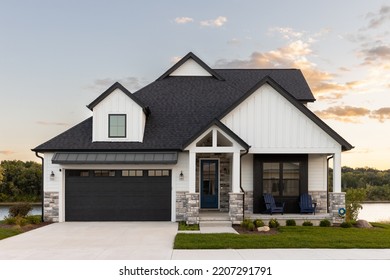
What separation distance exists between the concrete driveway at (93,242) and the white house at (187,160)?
135 cm

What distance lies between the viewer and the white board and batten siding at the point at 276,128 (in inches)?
725

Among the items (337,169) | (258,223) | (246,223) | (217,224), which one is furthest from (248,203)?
(337,169)

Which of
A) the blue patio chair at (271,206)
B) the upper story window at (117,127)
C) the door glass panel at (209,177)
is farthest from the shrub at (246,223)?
the upper story window at (117,127)

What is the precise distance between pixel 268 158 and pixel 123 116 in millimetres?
6945

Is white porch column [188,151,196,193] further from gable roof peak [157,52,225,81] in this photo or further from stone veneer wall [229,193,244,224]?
gable roof peak [157,52,225,81]

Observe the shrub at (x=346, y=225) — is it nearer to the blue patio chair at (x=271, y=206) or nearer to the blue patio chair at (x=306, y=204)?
the blue patio chair at (x=306, y=204)

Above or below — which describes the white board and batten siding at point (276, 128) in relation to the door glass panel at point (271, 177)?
above

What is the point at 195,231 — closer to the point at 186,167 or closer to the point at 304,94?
the point at 186,167

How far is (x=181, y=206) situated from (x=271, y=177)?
435 centimetres

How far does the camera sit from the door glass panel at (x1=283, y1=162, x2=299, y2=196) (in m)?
19.4

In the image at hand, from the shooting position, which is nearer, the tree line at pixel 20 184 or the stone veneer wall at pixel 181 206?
the stone veneer wall at pixel 181 206

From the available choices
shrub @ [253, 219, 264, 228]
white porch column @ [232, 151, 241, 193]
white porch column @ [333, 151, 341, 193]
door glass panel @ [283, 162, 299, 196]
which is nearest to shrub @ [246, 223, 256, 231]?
shrub @ [253, 219, 264, 228]

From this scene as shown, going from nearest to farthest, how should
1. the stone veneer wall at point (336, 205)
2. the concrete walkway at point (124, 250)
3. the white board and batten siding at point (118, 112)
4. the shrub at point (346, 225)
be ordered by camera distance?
the concrete walkway at point (124, 250) < the shrub at point (346, 225) < the stone veneer wall at point (336, 205) < the white board and batten siding at point (118, 112)

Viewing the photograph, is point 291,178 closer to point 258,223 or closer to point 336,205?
point 336,205
